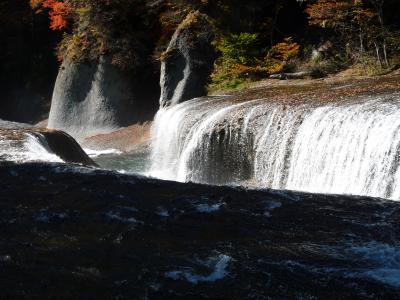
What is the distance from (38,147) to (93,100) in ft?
51.4

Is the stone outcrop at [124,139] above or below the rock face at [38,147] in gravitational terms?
below

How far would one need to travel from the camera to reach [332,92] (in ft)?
43.3

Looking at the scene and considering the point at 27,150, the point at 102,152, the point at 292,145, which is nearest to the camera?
the point at 27,150

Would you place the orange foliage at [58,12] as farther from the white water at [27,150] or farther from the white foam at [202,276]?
the white foam at [202,276]

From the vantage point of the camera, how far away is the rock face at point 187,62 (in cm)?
2064

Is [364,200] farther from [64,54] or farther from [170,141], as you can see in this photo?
[64,54]

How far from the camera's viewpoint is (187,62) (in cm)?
2080

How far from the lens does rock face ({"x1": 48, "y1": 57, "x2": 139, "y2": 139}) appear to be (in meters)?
23.7

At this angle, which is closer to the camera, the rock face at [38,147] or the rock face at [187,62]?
the rock face at [38,147]

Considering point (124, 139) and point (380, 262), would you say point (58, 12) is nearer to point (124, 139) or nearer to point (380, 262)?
point (124, 139)

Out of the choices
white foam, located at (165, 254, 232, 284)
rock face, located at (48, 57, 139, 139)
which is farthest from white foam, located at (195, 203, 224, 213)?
rock face, located at (48, 57, 139, 139)

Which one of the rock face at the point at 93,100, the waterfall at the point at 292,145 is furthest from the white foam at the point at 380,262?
the rock face at the point at 93,100

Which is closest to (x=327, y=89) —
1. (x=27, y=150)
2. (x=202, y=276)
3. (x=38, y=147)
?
(x=38, y=147)

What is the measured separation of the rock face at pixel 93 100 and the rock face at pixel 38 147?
12.4m
